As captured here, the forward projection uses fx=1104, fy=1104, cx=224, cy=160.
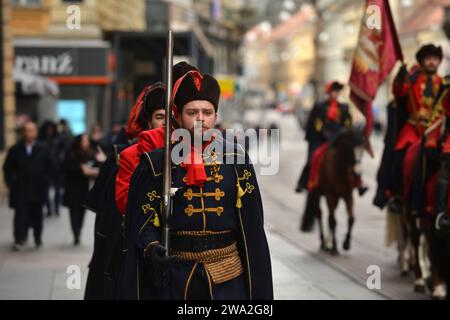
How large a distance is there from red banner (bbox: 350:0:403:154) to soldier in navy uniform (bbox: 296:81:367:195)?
307 cm

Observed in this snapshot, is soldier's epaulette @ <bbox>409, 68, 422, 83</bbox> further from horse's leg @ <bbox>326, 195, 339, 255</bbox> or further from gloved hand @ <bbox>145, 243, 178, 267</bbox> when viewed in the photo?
gloved hand @ <bbox>145, 243, 178, 267</bbox>

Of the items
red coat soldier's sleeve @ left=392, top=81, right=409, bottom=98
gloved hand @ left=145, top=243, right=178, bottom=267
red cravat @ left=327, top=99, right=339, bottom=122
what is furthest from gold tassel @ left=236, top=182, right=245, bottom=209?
red cravat @ left=327, top=99, right=339, bottom=122

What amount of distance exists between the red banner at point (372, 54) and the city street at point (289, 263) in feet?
6.00

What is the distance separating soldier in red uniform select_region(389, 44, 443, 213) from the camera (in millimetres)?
11406

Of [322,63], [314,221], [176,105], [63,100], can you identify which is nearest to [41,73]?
[63,100]

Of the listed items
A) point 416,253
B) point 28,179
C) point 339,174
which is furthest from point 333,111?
point 416,253

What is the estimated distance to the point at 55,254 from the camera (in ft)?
46.9

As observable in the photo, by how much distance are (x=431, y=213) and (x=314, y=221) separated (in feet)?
22.0

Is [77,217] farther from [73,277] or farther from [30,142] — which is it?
[73,277]

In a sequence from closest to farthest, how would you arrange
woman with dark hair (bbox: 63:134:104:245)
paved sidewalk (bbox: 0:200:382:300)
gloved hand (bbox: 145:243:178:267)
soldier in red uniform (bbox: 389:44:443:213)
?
gloved hand (bbox: 145:243:178:267), paved sidewalk (bbox: 0:200:382:300), soldier in red uniform (bbox: 389:44:443:213), woman with dark hair (bbox: 63:134:104:245)

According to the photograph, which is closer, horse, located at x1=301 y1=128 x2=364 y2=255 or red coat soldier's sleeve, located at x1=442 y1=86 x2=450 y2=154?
red coat soldier's sleeve, located at x1=442 y1=86 x2=450 y2=154

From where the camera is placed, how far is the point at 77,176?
15.9m

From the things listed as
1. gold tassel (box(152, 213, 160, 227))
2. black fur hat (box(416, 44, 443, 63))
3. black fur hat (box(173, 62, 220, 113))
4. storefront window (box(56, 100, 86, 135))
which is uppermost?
black fur hat (box(416, 44, 443, 63))

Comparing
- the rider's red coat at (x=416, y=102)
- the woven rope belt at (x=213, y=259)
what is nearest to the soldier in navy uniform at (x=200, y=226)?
the woven rope belt at (x=213, y=259)
